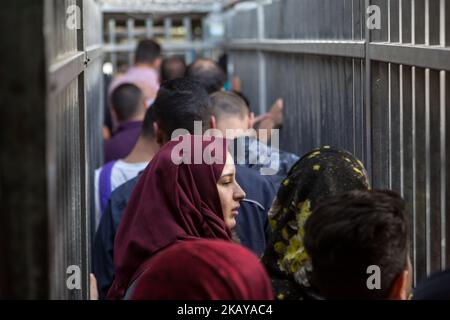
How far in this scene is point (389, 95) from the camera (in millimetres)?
3537

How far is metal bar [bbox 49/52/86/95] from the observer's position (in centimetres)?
210

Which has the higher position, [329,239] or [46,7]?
[46,7]

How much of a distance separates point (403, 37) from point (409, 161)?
0.41m

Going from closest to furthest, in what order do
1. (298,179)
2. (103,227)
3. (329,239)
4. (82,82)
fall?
(329,239), (298,179), (82,82), (103,227)

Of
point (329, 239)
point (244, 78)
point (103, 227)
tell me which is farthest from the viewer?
point (244, 78)

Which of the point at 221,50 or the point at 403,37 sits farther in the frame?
the point at 221,50

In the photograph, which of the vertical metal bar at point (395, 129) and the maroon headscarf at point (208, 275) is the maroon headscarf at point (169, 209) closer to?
the vertical metal bar at point (395, 129)

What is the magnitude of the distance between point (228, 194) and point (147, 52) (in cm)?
715

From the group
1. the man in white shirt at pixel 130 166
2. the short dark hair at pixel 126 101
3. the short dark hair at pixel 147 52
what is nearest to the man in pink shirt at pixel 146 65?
the short dark hair at pixel 147 52

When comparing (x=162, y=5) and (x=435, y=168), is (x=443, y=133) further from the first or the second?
(x=162, y=5)

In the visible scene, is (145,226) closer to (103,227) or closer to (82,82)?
(82,82)

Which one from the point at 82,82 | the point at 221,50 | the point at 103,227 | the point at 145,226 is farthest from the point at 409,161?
the point at 221,50

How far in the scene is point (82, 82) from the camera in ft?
11.6

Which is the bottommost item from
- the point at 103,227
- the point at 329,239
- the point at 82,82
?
the point at 103,227
